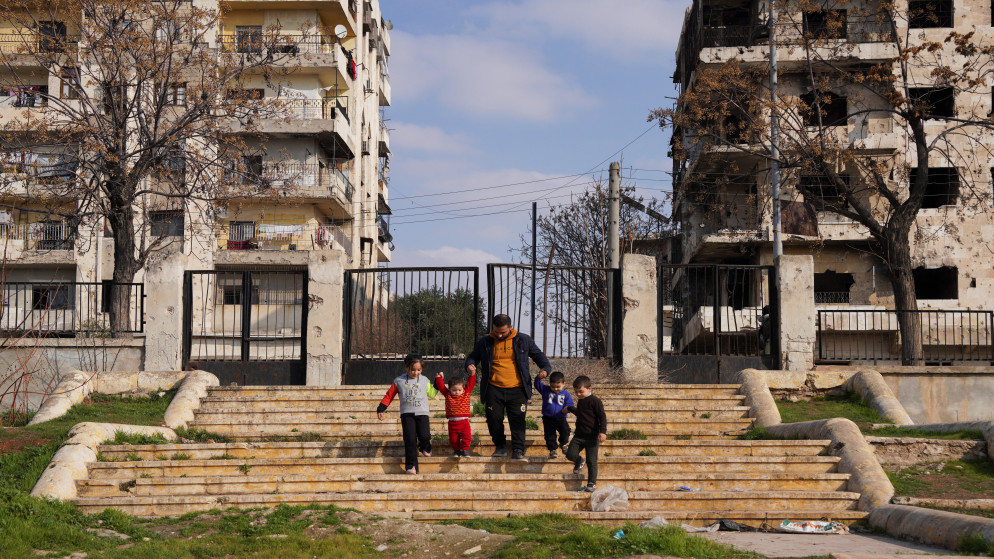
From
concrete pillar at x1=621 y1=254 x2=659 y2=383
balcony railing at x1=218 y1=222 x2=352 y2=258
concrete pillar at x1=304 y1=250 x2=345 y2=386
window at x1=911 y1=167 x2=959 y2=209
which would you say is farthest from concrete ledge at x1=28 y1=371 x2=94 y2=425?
window at x1=911 y1=167 x2=959 y2=209

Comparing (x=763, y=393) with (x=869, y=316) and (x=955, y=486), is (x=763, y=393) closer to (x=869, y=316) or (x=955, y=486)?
(x=955, y=486)

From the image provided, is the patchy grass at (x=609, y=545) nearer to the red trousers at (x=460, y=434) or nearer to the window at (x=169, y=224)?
the red trousers at (x=460, y=434)

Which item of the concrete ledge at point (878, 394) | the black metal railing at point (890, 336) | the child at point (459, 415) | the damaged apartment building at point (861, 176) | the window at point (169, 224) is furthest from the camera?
the window at point (169, 224)

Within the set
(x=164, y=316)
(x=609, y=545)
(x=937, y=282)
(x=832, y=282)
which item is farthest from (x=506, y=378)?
(x=937, y=282)

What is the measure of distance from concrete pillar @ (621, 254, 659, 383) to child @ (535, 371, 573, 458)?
554cm

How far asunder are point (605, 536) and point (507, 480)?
8.99 ft

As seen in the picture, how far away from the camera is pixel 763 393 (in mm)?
15211

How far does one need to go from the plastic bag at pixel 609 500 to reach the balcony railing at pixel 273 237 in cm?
3154

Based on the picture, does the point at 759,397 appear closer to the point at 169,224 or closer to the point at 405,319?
the point at 405,319

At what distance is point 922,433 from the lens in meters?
13.0

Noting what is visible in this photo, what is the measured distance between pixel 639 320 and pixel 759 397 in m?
2.93

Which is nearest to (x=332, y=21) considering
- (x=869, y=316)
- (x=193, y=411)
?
(x=869, y=316)

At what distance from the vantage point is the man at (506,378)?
11.8 m

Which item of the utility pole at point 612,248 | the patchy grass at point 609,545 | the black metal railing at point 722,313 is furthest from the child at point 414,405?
the black metal railing at point 722,313
